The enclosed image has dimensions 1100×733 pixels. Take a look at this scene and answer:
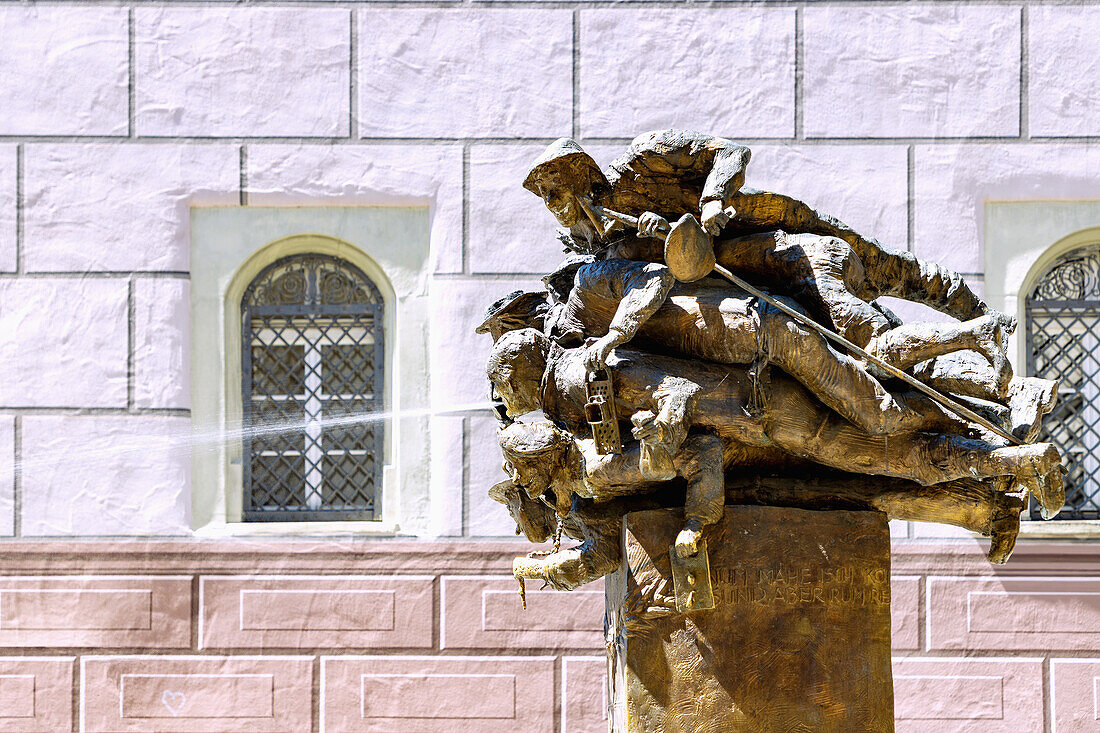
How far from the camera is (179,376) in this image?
7172 millimetres

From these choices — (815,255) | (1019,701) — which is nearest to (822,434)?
(815,255)

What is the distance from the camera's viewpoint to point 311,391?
7.33 m

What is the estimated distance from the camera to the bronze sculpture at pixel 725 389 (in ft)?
12.1

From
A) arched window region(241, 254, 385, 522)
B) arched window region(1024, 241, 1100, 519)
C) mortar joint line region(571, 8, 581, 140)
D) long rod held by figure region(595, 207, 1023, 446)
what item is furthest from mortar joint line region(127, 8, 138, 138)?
arched window region(1024, 241, 1100, 519)

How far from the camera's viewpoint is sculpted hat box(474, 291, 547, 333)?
4230 mm

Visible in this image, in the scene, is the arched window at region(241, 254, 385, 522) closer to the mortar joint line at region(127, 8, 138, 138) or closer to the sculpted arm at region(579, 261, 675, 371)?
the mortar joint line at region(127, 8, 138, 138)

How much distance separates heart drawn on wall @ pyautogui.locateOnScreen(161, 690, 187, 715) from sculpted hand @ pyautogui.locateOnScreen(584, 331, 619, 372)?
14.0 ft

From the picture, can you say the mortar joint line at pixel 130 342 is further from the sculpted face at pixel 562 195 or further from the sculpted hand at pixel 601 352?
the sculpted hand at pixel 601 352

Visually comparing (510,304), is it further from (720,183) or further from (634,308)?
(720,183)

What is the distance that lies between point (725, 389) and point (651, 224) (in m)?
0.53

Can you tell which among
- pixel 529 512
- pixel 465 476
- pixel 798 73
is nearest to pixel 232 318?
pixel 465 476

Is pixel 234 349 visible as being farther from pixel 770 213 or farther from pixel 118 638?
pixel 770 213

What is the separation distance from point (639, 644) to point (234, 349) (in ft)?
13.8

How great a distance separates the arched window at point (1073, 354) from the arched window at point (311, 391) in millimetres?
3738
